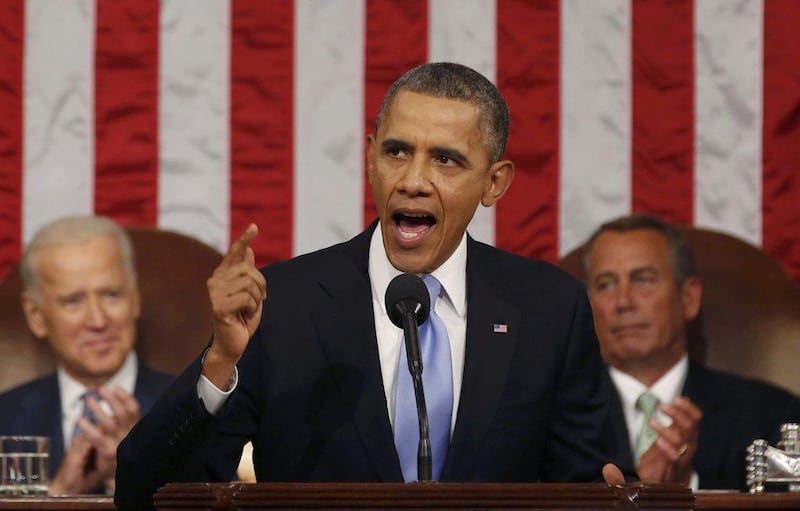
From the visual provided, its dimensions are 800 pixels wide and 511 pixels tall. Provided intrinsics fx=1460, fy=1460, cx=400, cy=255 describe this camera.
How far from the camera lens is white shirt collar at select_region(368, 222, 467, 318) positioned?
A: 301 centimetres

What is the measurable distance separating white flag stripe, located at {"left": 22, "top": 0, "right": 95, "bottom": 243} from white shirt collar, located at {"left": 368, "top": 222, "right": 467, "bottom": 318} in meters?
1.96

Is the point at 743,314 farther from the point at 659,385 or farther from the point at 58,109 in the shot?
the point at 58,109

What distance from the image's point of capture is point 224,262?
2.45 meters

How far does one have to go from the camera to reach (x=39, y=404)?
4621mm

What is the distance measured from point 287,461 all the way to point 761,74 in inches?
114

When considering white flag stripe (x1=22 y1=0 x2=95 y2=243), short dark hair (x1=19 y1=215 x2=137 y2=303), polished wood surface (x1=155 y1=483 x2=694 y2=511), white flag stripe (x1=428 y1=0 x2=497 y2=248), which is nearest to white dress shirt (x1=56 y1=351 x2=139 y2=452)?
short dark hair (x1=19 y1=215 x2=137 y2=303)

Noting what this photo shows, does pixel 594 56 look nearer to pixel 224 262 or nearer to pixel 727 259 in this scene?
pixel 727 259

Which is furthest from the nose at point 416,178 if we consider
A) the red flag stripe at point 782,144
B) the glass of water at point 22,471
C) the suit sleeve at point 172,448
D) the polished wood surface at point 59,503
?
the red flag stripe at point 782,144

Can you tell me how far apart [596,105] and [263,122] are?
1.15 meters

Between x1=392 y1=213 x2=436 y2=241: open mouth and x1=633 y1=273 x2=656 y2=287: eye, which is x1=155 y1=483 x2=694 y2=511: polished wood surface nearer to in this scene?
x1=392 y1=213 x2=436 y2=241: open mouth

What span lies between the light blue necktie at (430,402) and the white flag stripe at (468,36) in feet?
6.71

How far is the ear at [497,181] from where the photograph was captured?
3.19 m

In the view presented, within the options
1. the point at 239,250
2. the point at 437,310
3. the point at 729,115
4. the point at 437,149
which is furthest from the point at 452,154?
the point at 729,115

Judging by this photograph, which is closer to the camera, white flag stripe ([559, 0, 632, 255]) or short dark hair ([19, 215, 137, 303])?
short dark hair ([19, 215, 137, 303])
